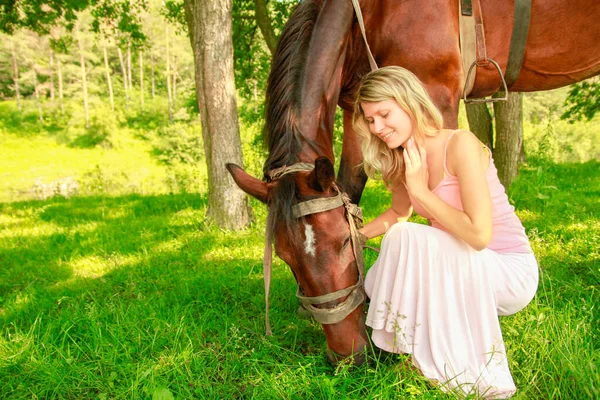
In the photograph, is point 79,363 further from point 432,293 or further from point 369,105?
point 369,105

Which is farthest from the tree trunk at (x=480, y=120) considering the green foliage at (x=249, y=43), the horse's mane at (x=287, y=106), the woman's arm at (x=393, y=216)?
the green foliage at (x=249, y=43)

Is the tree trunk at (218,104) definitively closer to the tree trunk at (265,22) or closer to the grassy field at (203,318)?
the grassy field at (203,318)

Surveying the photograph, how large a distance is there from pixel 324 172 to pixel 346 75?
1.26m

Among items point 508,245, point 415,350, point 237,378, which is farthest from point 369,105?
point 237,378

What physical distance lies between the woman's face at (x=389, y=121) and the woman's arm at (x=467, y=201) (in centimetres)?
25

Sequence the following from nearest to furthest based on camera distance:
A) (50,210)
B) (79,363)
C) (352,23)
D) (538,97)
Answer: (79,363) < (352,23) < (50,210) < (538,97)

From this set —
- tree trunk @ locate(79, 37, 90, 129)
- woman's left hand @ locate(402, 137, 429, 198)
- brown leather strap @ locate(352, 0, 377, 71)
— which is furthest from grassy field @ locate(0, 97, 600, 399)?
tree trunk @ locate(79, 37, 90, 129)

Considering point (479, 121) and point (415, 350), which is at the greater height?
point (479, 121)

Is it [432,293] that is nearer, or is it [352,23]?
[432,293]

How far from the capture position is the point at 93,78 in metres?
44.7

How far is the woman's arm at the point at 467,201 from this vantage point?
187 cm

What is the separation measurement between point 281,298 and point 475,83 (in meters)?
2.08

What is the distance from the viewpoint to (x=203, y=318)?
2869 millimetres

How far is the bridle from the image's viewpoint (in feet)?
6.40
